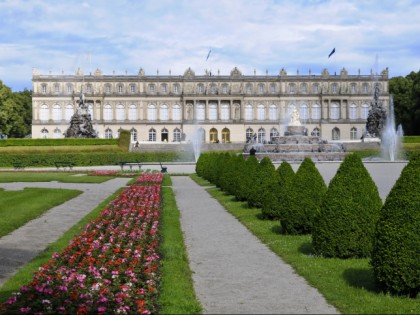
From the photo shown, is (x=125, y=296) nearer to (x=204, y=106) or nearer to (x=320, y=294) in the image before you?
(x=320, y=294)

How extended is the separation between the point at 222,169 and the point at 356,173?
13.9 meters

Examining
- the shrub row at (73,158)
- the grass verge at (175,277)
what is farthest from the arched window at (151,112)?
the grass verge at (175,277)

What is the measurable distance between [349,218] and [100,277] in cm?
394

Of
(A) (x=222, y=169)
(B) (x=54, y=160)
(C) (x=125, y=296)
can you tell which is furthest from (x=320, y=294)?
(B) (x=54, y=160)

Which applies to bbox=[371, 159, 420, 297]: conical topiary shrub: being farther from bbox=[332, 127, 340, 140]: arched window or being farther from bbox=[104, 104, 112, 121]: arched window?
bbox=[332, 127, 340, 140]: arched window

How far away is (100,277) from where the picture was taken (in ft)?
24.0

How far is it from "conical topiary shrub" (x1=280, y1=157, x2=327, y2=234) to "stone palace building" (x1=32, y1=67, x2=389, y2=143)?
8450 centimetres

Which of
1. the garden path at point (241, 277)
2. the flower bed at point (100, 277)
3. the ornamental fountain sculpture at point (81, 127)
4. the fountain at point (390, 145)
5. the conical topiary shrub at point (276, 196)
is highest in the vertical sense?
the ornamental fountain sculpture at point (81, 127)

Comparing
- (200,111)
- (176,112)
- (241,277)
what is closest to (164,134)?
(176,112)

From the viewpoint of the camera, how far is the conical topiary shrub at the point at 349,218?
360 inches

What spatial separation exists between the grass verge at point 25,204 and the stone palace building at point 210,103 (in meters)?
75.7

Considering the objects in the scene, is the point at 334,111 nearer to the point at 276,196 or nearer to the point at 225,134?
the point at 225,134

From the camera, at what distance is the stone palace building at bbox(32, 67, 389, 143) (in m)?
96.7

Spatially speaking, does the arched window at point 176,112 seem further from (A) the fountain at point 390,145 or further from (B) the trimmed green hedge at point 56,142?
(B) the trimmed green hedge at point 56,142
